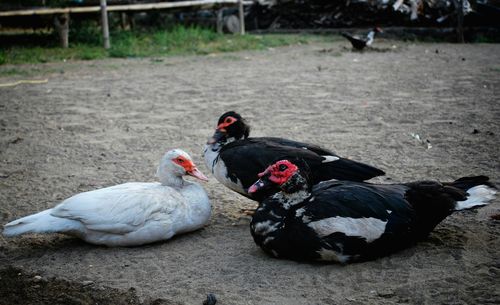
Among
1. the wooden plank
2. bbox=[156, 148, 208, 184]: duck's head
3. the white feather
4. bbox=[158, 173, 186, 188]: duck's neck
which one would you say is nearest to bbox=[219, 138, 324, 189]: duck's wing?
bbox=[156, 148, 208, 184]: duck's head

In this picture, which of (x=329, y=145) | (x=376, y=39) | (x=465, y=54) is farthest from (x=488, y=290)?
(x=376, y=39)

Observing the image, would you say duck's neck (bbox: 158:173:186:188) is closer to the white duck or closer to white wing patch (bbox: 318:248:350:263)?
the white duck

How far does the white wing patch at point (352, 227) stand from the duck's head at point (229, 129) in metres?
1.53

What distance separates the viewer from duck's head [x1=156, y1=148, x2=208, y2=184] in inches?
173

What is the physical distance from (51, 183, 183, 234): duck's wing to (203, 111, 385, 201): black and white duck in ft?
1.81

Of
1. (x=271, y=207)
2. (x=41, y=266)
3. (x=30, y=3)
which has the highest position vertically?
(x=30, y=3)

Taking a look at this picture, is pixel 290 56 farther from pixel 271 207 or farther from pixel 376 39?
pixel 271 207

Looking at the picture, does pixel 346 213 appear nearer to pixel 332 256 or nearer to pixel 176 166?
pixel 332 256

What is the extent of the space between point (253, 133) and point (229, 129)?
2198mm

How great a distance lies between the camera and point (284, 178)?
3.80 m

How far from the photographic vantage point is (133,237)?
157 inches

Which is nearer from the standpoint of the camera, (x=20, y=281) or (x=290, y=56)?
(x=20, y=281)

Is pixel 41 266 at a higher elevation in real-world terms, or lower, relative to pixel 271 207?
lower

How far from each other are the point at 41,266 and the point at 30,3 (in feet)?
45.7
